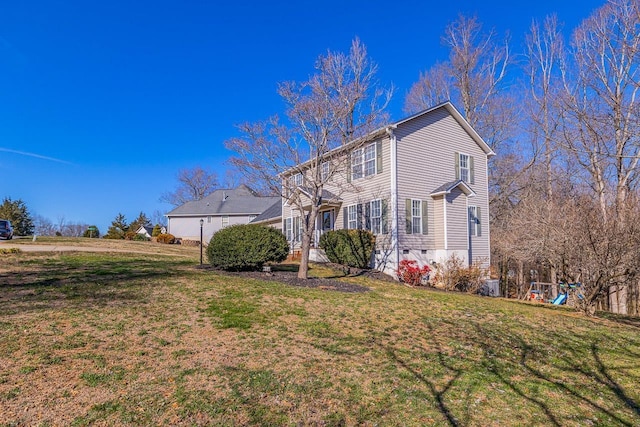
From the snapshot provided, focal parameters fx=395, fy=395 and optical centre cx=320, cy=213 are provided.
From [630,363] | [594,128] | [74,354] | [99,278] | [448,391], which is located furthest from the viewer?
[594,128]

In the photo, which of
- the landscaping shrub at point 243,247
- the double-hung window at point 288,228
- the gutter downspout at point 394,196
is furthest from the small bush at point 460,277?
the double-hung window at point 288,228

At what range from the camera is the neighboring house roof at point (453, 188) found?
15938 mm

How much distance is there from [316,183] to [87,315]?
7.43 metres

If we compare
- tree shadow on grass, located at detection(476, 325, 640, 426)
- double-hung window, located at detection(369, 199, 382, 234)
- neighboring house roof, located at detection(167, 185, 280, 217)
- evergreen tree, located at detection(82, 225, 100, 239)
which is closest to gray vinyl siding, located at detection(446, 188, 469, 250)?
double-hung window, located at detection(369, 199, 382, 234)

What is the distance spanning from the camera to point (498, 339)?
259 inches

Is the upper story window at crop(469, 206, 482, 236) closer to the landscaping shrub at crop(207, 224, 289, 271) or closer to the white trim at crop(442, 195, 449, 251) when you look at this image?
the white trim at crop(442, 195, 449, 251)

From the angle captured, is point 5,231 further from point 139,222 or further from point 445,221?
point 445,221

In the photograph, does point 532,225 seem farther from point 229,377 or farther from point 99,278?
point 99,278

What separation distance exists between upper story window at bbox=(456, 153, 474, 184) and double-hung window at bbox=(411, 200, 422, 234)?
2897 millimetres

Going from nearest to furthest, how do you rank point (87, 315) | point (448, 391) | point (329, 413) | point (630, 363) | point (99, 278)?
1. point (329, 413)
2. point (448, 391)
3. point (630, 363)
4. point (87, 315)
5. point (99, 278)

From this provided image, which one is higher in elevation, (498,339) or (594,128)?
(594,128)

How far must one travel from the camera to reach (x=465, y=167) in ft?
58.6

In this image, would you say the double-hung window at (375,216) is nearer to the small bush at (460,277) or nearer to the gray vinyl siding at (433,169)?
the gray vinyl siding at (433,169)

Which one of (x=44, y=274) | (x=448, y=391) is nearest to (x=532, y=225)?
(x=448, y=391)
